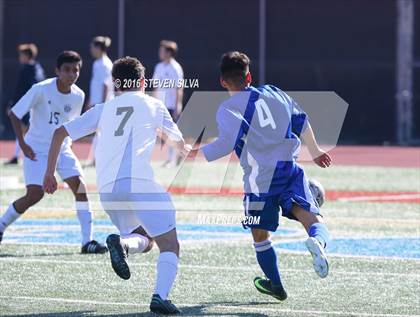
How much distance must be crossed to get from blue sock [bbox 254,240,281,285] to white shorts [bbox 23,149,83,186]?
3.35 m

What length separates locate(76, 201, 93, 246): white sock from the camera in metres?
11.6

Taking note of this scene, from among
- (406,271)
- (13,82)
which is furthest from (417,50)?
(406,271)

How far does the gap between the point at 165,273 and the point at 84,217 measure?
3717 millimetres

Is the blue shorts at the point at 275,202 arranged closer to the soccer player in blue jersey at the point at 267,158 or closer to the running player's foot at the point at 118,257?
the soccer player in blue jersey at the point at 267,158

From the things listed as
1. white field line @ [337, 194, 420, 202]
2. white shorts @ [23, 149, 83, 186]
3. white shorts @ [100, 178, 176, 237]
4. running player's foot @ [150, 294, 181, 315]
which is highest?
white shorts @ [100, 178, 176, 237]

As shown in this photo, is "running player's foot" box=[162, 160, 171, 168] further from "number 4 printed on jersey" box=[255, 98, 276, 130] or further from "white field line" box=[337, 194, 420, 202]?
"number 4 printed on jersey" box=[255, 98, 276, 130]

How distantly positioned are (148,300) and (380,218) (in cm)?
649

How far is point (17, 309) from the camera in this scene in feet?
27.3

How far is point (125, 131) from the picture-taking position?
8430 millimetres

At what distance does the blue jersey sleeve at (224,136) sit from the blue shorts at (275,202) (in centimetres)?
48

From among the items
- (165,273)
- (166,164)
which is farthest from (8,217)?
(166,164)

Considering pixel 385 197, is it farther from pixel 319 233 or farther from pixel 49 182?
pixel 49 182

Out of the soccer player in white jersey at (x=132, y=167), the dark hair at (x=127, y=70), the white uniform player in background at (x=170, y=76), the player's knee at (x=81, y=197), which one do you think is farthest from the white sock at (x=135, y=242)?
the white uniform player in background at (x=170, y=76)

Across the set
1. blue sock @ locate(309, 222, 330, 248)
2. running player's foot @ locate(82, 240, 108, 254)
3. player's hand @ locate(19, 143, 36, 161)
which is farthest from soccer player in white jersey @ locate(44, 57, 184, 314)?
player's hand @ locate(19, 143, 36, 161)
